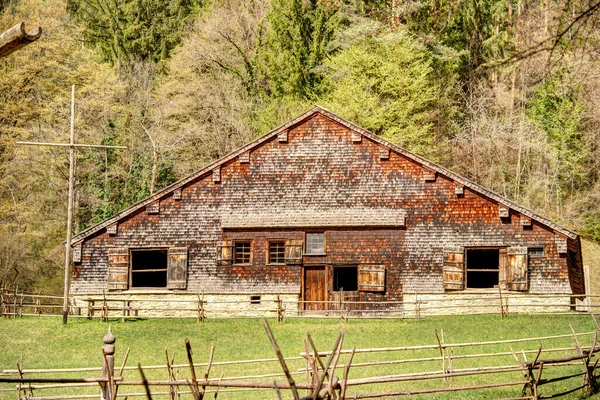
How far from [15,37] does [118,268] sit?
28.8 metres

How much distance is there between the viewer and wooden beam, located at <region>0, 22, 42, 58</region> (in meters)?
7.91

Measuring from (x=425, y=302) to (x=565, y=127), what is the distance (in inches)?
899

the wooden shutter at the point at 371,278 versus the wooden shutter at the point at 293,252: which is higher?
the wooden shutter at the point at 293,252

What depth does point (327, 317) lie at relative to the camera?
33750mm

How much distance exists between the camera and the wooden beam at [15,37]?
7.91m

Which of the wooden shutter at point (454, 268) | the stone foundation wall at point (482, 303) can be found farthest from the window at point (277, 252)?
the wooden shutter at point (454, 268)

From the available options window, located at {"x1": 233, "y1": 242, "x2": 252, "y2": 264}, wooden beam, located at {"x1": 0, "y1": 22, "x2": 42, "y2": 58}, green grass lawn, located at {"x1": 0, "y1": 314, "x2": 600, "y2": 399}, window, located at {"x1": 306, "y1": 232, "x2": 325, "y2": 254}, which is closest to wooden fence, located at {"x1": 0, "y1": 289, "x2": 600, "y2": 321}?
green grass lawn, located at {"x1": 0, "y1": 314, "x2": 600, "y2": 399}

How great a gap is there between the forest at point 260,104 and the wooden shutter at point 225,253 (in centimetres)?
1289

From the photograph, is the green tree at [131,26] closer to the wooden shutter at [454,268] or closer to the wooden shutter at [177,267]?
the wooden shutter at [177,267]

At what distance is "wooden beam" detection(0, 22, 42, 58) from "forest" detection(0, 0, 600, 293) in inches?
1509

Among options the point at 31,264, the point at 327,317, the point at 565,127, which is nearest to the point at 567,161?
the point at 565,127

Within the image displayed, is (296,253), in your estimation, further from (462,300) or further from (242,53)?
(242,53)

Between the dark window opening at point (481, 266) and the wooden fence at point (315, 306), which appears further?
the dark window opening at point (481, 266)

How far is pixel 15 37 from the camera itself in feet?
26.2
